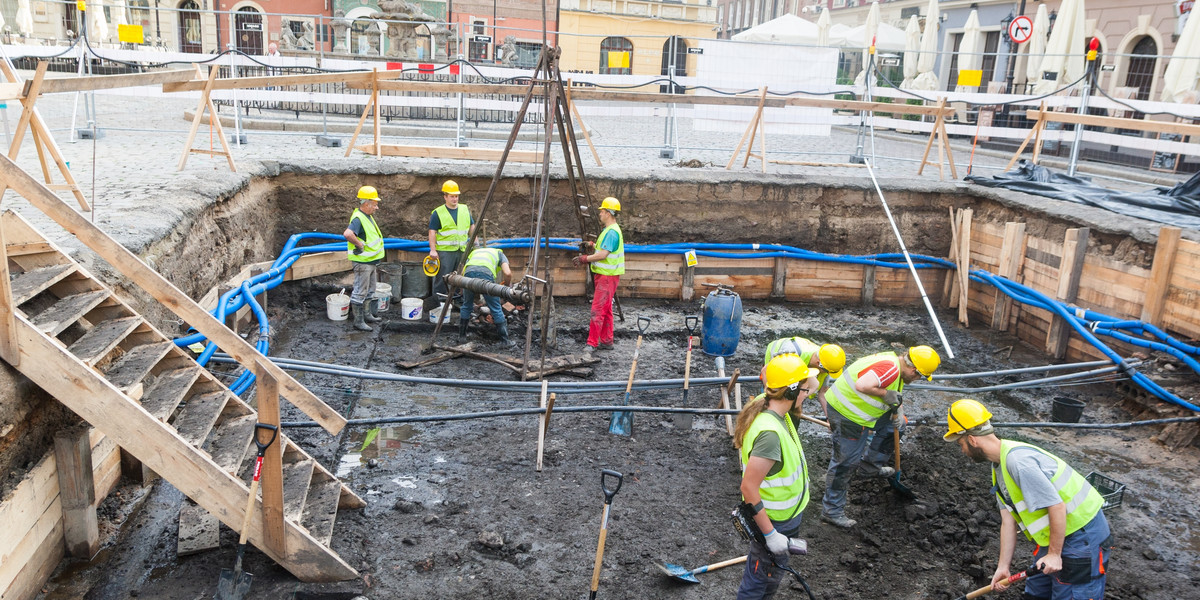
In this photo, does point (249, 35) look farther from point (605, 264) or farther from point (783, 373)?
point (783, 373)

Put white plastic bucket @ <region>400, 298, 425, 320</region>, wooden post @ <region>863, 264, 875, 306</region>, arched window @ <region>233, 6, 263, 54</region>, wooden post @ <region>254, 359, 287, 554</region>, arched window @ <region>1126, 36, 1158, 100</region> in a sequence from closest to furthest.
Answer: wooden post @ <region>254, 359, 287, 554</region>
white plastic bucket @ <region>400, 298, 425, 320</region>
wooden post @ <region>863, 264, 875, 306</region>
arched window @ <region>1126, 36, 1158, 100</region>
arched window @ <region>233, 6, 263, 54</region>

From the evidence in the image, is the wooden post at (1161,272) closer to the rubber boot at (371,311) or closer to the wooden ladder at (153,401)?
the wooden ladder at (153,401)

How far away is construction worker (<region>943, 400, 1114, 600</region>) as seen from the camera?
439 centimetres

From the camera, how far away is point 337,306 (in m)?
10.0

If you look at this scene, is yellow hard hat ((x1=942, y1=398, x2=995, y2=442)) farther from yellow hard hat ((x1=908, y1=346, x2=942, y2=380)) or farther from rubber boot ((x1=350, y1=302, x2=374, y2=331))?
rubber boot ((x1=350, y1=302, x2=374, y2=331))

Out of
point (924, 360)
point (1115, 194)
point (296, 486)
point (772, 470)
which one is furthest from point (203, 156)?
point (1115, 194)

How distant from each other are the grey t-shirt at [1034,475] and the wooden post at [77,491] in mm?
5459

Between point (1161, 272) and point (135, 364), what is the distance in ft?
31.3

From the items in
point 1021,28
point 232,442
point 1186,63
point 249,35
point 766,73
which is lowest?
point 232,442

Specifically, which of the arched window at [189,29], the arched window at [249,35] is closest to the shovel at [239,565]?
the arched window at [249,35]

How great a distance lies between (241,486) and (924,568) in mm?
4472

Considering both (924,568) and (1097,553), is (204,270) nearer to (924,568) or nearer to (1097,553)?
(924,568)

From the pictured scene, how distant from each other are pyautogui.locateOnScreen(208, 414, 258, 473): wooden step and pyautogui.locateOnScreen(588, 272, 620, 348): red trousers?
179 inches

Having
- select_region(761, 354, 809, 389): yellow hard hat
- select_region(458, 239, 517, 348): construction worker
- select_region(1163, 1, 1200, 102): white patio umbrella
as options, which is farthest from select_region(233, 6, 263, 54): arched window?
select_region(761, 354, 809, 389): yellow hard hat
